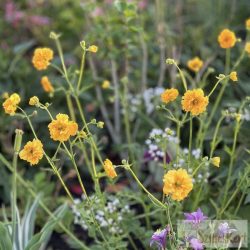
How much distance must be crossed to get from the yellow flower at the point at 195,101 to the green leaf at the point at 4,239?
1.71ft

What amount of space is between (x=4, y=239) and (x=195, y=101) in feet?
1.86

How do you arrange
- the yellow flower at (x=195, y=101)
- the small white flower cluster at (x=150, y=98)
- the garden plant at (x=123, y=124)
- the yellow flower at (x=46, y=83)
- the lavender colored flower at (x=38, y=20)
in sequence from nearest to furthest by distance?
the yellow flower at (x=195, y=101)
the garden plant at (x=123, y=124)
the yellow flower at (x=46, y=83)
the small white flower cluster at (x=150, y=98)
the lavender colored flower at (x=38, y=20)

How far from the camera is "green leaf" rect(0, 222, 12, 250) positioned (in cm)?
126

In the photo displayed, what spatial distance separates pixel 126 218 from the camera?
150 centimetres

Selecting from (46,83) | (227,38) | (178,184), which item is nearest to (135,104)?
(46,83)

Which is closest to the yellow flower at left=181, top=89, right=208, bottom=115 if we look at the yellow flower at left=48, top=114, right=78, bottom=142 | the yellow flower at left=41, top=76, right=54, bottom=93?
the yellow flower at left=48, top=114, right=78, bottom=142

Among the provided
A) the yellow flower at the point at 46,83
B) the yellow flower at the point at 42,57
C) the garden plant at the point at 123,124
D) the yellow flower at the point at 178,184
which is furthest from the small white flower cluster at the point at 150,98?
the yellow flower at the point at 178,184

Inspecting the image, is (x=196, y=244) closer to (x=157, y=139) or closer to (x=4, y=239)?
(x=157, y=139)

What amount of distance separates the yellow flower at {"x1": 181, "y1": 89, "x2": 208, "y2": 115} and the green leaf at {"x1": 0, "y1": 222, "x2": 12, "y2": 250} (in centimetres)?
52

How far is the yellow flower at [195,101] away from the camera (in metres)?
1.07

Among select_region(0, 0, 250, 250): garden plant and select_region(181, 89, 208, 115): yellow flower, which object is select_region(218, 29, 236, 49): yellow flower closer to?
select_region(0, 0, 250, 250): garden plant

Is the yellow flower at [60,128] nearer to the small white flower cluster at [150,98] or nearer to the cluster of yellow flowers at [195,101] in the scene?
the cluster of yellow flowers at [195,101]

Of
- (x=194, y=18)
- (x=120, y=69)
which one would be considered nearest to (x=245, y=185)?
(x=120, y=69)

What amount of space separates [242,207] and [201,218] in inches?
14.4
